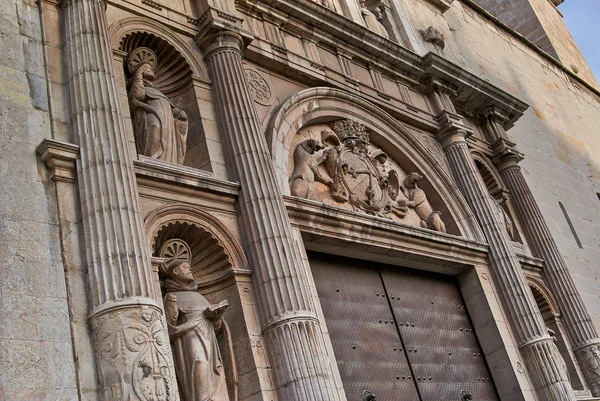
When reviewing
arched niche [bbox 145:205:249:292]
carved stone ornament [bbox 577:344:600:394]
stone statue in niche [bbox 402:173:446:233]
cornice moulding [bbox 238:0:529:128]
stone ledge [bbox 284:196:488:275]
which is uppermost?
cornice moulding [bbox 238:0:529:128]

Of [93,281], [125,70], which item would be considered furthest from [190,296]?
[125,70]

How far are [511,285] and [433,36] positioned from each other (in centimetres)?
610

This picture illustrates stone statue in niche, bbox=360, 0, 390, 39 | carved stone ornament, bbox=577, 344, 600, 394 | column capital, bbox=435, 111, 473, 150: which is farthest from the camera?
stone statue in niche, bbox=360, 0, 390, 39

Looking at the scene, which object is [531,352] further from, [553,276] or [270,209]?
[270,209]

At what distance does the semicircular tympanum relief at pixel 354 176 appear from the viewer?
10.2m

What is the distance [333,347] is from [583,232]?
9.62 meters

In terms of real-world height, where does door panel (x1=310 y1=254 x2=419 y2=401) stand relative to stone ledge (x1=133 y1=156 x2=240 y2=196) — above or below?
below

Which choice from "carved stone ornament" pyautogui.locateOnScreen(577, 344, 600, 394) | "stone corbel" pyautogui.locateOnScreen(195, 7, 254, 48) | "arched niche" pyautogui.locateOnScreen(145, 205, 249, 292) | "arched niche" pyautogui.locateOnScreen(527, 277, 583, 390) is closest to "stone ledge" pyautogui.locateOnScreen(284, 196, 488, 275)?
"arched niche" pyautogui.locateOnScreen(145, 205, 249, 292)

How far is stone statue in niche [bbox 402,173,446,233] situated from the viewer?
11688 millimetres

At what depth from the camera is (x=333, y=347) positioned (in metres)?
8.98

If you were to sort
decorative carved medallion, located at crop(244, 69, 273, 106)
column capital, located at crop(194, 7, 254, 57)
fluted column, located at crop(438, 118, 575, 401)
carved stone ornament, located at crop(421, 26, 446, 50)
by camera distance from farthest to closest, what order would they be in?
carved stone ornament, located at crop(421, 26, 446, 50), fluted column, located at crop(438, 118, 575, 401), decorative carved medallion, located at crop(244, 69, 273, 106), column capital, located at crop(194, 7, 254, 57)

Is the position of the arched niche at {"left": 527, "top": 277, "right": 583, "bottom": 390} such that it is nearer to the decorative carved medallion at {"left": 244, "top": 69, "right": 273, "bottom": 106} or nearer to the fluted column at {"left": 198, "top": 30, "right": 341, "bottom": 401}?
the decorative carved medallion at {"left": 244, "top": 69, "right": 273, "bottom": 106}

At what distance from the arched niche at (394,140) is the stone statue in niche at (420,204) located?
0.77 ft

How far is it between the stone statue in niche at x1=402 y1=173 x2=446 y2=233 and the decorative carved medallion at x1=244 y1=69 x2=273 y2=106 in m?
3.10
